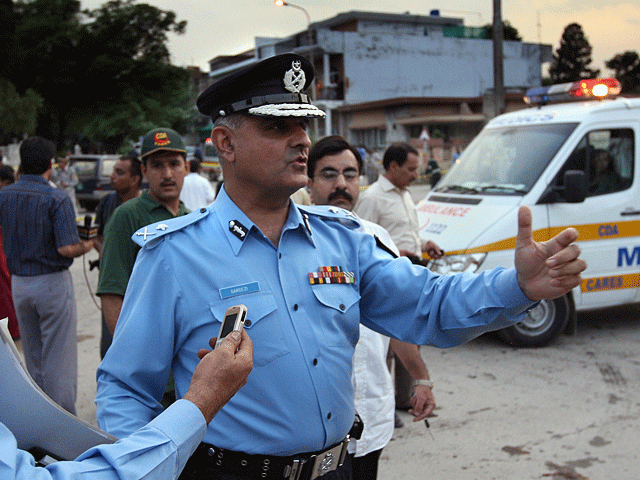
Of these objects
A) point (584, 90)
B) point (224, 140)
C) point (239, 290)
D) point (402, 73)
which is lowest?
point (239, 290)

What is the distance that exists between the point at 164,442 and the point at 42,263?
3.69 meters

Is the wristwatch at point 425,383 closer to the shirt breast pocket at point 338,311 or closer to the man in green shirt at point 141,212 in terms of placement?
the shirt breast pocket at point 338,311

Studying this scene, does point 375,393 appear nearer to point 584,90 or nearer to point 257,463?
point 257,463

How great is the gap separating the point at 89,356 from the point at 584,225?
206 inches

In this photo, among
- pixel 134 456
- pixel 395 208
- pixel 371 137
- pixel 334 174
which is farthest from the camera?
pixel 371 137

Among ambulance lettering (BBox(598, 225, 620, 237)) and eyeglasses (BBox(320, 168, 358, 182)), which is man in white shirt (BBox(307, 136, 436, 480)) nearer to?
eyeglasses (BBox(320, 168, 358, 182))

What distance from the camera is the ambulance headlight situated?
20.1ft

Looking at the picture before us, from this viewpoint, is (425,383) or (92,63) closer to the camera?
(425,383)

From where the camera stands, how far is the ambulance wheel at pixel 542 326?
647cm

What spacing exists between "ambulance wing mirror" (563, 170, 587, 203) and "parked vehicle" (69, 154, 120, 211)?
672 inches

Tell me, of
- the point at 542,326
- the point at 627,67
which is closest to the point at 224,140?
the point at 542,326

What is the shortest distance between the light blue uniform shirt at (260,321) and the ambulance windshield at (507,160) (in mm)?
4800

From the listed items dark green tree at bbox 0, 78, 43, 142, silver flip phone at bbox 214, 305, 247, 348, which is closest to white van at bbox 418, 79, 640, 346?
silver flip phone at bbox 214, 305, 247, 348

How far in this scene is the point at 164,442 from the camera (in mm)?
1265
